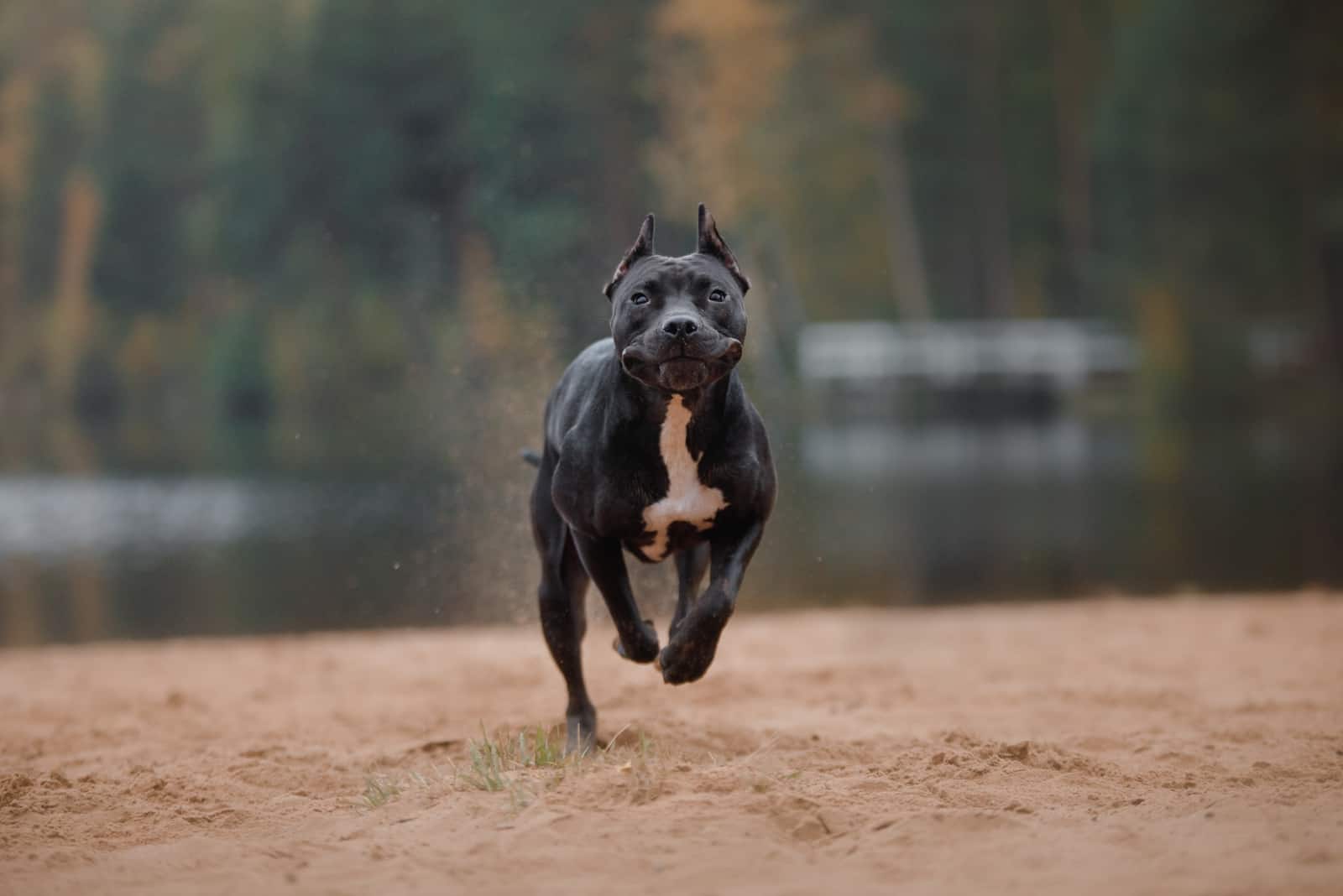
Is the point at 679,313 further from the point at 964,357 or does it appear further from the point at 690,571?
the point at 964,357

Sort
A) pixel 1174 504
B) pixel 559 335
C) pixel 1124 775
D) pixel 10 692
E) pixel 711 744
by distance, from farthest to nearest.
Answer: pixel 1174 504 → pixel 559 335 → pixel 10 692 → pixel 711 744 → pixel 1124 775

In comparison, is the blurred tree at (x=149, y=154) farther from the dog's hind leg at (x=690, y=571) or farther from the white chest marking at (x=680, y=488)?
the white chest marking at (x=680, y=488)

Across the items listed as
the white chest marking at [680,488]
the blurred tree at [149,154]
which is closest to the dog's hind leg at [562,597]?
the white chest marking at [680,488]

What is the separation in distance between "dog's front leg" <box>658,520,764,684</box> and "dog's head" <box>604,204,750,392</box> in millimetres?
685

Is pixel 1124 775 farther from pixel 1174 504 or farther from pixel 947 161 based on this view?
pixel 947 161

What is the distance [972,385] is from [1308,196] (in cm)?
878

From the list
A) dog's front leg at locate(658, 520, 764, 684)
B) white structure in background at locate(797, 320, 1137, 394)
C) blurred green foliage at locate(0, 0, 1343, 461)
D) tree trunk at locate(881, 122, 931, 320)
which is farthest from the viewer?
tree trunk at locate(881, 122, 931, 320)

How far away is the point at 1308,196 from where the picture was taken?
37156 mm

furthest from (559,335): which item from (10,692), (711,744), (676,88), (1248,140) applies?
(1248,140)

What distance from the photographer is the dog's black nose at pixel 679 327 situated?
5020mm

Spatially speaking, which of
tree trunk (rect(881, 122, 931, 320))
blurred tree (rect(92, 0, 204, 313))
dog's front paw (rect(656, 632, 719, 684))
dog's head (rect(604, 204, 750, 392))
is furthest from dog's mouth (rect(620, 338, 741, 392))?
blurred tree (rect(92, 0, 204, 313))

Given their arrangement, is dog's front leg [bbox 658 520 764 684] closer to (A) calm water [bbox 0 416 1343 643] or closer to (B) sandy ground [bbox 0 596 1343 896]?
(B) sandy ground [bbox 0 596 1343 896]

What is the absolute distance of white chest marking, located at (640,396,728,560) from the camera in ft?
17.6

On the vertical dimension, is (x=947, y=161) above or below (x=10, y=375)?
above
